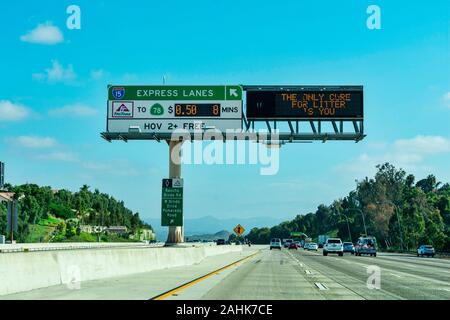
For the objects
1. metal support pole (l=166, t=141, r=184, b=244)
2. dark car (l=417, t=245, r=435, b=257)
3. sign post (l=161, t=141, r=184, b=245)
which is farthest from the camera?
dark car (l=417, t=245, r=435, b=257)

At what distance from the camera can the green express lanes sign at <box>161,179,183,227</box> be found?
40250 mm

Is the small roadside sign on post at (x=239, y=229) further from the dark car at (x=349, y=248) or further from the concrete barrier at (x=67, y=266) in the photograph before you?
the concrete barrier at (x=67, y=266)

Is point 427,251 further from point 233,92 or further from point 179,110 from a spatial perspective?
point 179,110

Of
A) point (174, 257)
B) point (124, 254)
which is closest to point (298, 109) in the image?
point (174, 257)

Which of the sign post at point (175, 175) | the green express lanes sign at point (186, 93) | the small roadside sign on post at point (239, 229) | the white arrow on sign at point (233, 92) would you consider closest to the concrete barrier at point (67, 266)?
the sign post at point (175, 175)

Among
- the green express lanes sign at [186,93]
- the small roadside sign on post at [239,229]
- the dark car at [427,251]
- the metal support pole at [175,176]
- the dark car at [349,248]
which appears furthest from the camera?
the dark car at [349,248]

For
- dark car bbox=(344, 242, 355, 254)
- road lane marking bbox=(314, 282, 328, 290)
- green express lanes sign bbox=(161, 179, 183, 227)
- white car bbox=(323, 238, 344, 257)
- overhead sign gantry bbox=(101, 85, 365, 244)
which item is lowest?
dark car bbox=(344, 242, 355, 254)

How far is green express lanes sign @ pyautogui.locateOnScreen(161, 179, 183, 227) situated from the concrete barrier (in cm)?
988

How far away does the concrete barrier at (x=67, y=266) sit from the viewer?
50.0ft

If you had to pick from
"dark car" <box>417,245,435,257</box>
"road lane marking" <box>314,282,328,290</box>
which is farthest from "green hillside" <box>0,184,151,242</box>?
"road lane marking" <box>314,282,328,290</box>

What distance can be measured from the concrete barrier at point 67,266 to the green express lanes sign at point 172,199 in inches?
389

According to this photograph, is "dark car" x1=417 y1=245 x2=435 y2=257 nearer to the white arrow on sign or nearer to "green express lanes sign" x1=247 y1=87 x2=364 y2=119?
"green express lanes sign" x1=247 y1=87 x2=364 y2=119

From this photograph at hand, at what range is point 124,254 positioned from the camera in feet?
80.4

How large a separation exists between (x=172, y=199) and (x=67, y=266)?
2173 cm
